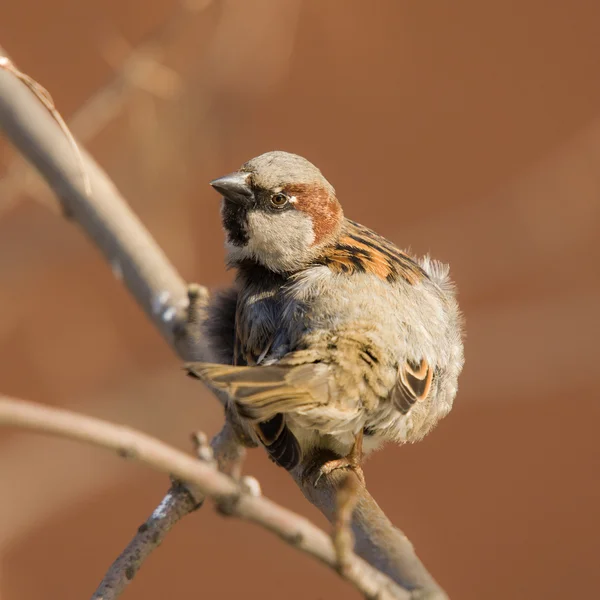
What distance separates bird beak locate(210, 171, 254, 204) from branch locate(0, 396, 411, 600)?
143 cm

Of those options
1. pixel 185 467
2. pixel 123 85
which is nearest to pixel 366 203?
pixel 123 85

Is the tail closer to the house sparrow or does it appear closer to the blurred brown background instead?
the house sparrow

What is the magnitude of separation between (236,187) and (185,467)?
1514 mm

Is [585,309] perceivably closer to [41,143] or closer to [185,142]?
[185,142]

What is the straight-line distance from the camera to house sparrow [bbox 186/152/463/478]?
6.67ft

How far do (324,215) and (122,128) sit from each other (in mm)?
2172

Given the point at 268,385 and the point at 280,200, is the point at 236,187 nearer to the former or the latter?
the point at 280,200

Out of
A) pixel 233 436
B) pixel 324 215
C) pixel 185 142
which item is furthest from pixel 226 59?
pixel 233 436

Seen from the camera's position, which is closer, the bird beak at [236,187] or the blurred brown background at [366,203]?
the bird beak at [236,187]

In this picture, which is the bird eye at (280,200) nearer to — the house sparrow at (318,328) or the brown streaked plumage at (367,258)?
the house sparrow at (318,328)

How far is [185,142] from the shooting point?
3441mm

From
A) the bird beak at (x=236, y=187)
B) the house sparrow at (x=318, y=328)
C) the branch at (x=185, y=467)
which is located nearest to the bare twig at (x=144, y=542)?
the house sparrow at (x=318, y=328)

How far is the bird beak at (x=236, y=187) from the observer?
8.04ft

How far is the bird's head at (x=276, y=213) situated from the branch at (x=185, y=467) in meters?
1.35
